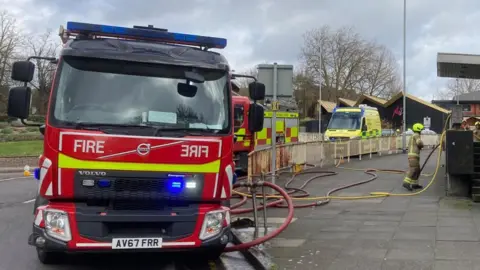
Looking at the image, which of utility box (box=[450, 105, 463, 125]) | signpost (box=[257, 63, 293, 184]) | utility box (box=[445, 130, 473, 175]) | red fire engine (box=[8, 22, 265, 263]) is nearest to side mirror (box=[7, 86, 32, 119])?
red fire engine (box=[8, 22, 265, 263])

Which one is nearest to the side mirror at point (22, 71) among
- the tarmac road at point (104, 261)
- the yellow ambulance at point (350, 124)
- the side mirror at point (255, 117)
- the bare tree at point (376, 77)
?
the tarmac road at point (104, 261)

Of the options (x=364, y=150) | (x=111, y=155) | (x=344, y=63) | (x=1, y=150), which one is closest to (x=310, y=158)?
(x=364, y=150)

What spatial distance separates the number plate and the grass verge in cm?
2455

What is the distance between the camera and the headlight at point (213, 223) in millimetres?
5805

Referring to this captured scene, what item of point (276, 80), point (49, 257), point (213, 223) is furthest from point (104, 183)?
point (276, 80)

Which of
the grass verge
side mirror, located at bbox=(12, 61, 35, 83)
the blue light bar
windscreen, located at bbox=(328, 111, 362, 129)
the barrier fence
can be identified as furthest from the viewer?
windscreen, located at bbox=(328, 111, 362, 129)

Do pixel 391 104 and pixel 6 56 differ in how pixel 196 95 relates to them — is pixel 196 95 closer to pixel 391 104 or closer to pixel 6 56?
pixel 6 56

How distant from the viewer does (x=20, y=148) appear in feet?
105

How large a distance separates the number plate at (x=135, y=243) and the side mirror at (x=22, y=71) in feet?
7.46

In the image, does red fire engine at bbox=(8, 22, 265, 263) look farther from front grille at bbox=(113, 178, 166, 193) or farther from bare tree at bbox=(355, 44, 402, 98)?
bare tree at bbox=(355, 44, 402, 98)

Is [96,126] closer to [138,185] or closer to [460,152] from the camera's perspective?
[138,185]

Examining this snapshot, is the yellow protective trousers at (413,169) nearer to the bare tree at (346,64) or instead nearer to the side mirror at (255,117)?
the side mirror at (255,117)

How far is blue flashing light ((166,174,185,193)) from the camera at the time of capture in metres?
5.68

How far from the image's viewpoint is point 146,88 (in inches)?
237
